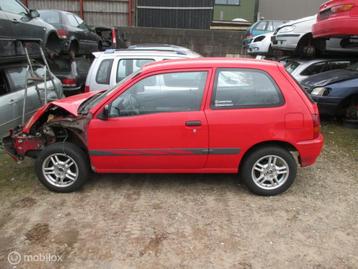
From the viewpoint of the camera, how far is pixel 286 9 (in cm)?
2564

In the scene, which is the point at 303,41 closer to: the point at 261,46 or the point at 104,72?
the point at 261,46

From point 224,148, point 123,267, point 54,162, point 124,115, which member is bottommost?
point 123,267

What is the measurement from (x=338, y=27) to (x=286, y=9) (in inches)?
784

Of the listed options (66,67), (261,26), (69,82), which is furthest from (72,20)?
(261,26)

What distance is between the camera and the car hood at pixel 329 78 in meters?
7.31

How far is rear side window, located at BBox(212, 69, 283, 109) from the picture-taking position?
433cm

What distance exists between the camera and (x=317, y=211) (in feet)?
13.8

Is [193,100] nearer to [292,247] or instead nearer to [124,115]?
[124,115]

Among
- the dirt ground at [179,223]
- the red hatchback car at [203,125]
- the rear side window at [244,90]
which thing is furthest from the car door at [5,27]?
the rear side window at [244,90]

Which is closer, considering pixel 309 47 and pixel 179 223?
pixel 179 223

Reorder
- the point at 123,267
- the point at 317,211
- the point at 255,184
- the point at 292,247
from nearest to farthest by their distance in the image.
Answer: the point at 123,267 < the point at 292,247 < the point at 317,211 < the point at 255,184

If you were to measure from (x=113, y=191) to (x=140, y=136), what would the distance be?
86cm

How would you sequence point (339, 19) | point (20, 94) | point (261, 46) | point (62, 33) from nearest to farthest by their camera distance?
point (20, 94) < point (339, 19) < point (62, 33) < point (261, 46)

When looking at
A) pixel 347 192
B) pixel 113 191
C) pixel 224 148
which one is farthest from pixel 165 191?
pixel 347 192
